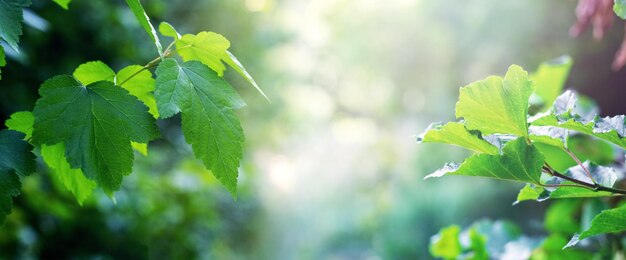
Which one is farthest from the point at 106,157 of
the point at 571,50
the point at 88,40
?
the point at 88,40

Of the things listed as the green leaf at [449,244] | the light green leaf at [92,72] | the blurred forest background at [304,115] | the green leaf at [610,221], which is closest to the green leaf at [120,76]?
the light green leaf at [92,72]

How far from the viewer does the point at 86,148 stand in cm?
Answer: 40

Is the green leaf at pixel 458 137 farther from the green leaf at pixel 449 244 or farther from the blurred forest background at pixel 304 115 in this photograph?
the green leaf at pixel 449 244

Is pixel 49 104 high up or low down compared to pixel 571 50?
down

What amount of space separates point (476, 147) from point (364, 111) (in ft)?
34.7

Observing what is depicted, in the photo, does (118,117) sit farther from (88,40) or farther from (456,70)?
(456,70)

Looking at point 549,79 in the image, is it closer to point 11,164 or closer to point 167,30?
point 167,30

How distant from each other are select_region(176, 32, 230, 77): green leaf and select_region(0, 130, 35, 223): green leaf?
5.2 inches

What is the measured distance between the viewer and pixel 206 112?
42 centimetres

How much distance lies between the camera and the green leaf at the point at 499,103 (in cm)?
40

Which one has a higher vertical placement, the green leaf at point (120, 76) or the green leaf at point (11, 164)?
the green leaf at point (120, 76)

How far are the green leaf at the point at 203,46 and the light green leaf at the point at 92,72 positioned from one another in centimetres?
7

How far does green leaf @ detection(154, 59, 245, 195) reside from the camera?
41 cm

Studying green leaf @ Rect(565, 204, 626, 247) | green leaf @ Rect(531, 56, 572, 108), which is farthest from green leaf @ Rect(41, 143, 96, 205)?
green leaf @ Rect(531, 56, 572, 108)
